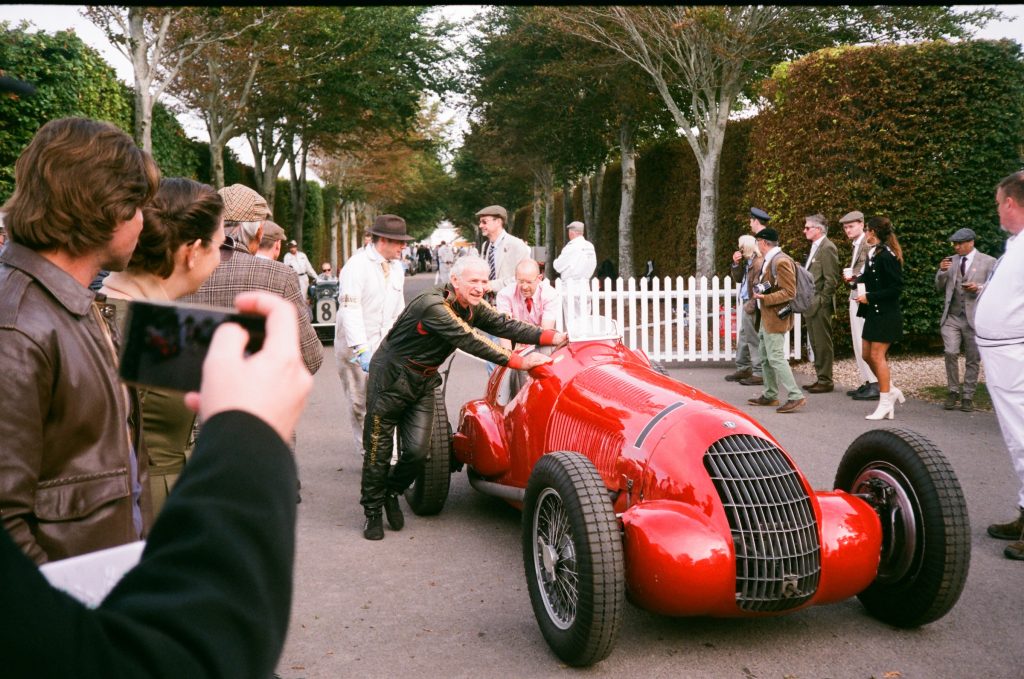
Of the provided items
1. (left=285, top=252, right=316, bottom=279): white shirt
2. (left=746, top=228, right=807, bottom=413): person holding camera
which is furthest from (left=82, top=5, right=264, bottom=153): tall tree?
(left=746, top=228, right=807, bottom=413): person holding camera

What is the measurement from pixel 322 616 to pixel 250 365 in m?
3.72

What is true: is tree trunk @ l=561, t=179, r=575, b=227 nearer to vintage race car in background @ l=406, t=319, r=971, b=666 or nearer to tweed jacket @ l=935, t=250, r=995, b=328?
tweed jacket @ l=935, t=250, r=995, b=328

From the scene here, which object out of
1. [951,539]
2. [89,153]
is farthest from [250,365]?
[951,539]

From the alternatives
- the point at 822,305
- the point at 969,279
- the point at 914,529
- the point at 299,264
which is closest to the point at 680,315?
the point at 822,305

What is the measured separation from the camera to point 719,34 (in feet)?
53.6

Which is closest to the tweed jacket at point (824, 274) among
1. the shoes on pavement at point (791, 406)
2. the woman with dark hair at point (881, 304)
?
the woman with dark hair at point (881, 304)

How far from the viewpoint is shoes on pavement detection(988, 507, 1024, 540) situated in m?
5.22

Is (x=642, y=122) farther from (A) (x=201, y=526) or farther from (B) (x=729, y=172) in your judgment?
(A) (x=201, y=526)

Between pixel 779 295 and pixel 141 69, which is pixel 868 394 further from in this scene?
pixel 141 69

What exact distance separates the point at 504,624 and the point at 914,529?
6.73 feet

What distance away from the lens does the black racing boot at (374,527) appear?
557cm

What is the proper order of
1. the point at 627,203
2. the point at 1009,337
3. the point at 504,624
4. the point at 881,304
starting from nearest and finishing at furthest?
the point at 504,624 < the point at 1009,337 < the point at 881,304 < the point at 627,203

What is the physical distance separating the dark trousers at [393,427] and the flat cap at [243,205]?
126 cm

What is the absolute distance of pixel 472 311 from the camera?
5863 mm
